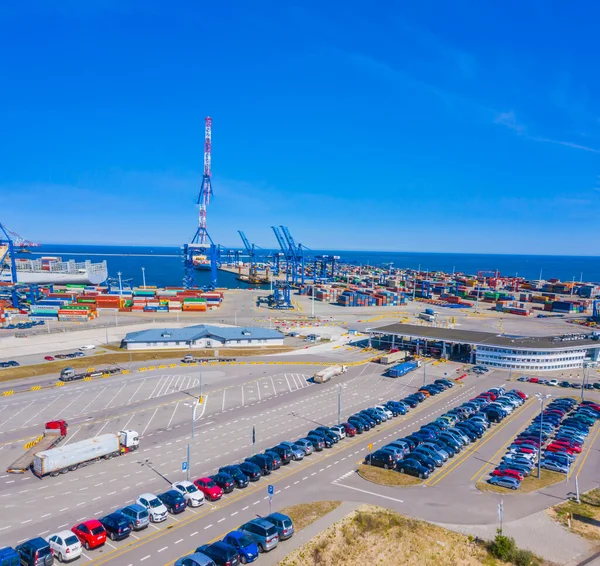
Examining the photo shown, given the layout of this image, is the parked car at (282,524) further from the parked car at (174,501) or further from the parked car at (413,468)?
the parked car at (413,468)

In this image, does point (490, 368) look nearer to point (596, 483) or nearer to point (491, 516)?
point (596, 483)

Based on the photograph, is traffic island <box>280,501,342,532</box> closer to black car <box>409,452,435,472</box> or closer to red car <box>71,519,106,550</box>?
black car <box>409,452,435,472</box>

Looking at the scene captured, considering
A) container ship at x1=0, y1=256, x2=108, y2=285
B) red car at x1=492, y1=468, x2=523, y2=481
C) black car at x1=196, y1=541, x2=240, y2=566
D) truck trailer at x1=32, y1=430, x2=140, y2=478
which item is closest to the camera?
black car at x1=196, y1=541, x2=240, y2=566

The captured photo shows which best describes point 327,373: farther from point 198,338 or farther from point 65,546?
point 65,546

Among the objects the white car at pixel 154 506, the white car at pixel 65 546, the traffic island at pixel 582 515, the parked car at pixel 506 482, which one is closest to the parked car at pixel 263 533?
the white car at pixel 154 506

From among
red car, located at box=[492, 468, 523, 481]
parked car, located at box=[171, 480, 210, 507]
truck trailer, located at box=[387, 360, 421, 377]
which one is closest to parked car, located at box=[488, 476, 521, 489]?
red car, located at box=[492, 468, 523, 481]

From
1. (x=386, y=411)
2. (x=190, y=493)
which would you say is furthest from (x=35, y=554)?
(x=386, y=411)
